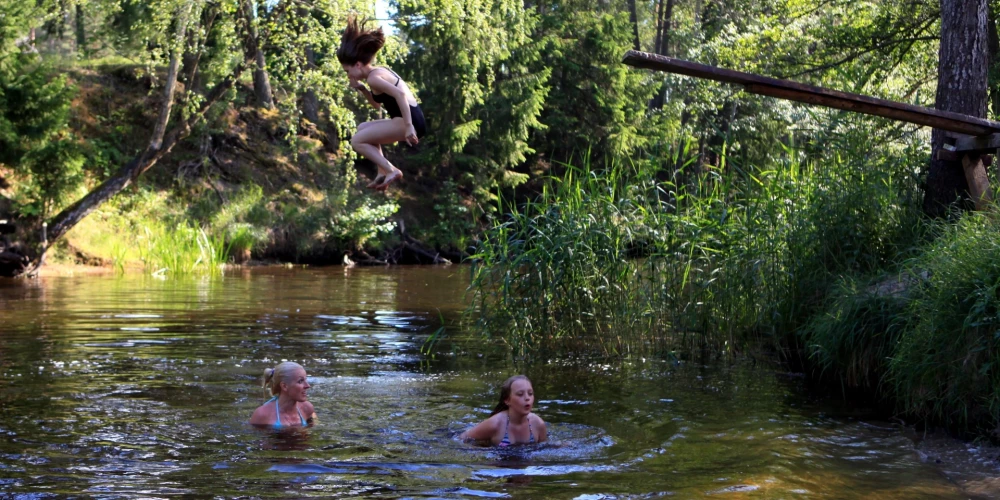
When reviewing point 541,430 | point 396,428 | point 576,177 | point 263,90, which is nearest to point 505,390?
point 541,430

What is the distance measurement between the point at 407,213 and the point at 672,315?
74.6ft

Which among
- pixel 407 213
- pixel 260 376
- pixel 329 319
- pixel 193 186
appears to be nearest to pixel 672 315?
pixel 260 376

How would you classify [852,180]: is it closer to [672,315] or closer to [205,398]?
[672,315]

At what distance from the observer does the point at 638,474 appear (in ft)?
23.4

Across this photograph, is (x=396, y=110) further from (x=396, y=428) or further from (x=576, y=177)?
(x=576, y=177)

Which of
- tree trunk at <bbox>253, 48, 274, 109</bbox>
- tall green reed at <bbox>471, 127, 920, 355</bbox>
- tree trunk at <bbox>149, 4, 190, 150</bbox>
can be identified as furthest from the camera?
tree trunk at <bbox>253, 48, 274, 109</bbox>

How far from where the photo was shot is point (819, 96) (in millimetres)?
8961

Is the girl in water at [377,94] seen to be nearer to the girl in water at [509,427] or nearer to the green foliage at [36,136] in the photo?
the girl in water at [509,427]

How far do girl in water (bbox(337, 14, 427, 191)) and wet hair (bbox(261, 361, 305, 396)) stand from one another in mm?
2090

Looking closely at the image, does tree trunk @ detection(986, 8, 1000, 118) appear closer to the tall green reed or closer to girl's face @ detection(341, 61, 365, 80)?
the tall green reed

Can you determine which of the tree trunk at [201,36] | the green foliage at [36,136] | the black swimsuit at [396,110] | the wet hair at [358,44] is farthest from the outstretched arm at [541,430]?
the green foliage at [36,136]

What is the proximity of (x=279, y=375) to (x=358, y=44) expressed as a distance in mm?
3283

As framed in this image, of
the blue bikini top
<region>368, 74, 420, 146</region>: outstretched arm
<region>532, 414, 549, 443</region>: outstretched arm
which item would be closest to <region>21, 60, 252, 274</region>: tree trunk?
the blue bikini top

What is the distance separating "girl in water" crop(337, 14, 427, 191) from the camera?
6770 mm
